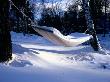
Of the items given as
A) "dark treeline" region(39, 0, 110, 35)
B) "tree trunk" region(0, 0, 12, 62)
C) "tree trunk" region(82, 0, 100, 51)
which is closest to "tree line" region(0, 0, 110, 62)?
"dark treeline" region(39, 0, 110, 35)

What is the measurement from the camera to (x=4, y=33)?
23.8ft

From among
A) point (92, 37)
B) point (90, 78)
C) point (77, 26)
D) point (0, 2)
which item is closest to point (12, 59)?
point (0, 2)

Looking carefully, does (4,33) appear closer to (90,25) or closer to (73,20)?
(90,25)

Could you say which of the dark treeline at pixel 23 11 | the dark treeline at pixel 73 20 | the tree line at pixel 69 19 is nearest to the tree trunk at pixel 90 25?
the dark treeline at pixel 23 11

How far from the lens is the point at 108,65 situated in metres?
8.90

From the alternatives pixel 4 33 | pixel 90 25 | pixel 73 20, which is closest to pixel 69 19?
pixel 73 20

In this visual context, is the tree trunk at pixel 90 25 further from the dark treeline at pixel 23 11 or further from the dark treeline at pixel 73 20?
the dark treeline at pixel 73 20

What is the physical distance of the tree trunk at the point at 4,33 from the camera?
7199mm

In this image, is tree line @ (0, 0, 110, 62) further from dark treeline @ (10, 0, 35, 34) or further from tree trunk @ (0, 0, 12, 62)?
tree trunk @ (0, 0, 12, 62)

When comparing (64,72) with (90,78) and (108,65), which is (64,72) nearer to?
(90,78)

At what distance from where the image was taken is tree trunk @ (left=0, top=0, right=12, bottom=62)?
23.6ft

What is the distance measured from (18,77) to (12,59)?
1724 mm

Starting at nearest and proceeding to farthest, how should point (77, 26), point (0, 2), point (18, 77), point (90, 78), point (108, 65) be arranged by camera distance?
point (18, 77) < point (90, 78) < point (0, 2) < point (108, 65) < point (77, 26)

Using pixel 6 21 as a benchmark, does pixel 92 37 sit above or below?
below
